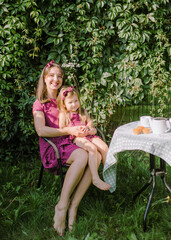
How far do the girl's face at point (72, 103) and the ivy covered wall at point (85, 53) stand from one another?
1003 millimetres

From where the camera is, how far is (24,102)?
3.86m

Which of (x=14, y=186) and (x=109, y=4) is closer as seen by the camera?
(x=14, y=186)

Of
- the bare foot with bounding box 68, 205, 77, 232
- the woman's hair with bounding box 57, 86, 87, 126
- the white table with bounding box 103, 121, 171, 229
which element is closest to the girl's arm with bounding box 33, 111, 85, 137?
the woman's hair with bounding box 57, 86, 87, 126

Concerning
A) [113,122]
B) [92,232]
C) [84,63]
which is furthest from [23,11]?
[92,232]

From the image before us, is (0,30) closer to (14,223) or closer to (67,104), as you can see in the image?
(67,104)

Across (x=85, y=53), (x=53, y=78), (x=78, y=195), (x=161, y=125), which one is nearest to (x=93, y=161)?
(x=78, y=195)

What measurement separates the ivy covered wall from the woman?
825mm

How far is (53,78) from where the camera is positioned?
2.86m

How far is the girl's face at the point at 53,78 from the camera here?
2.86 meters

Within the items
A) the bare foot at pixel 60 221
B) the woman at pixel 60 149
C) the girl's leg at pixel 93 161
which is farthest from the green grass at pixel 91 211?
the girl's leg at pixel 93 161

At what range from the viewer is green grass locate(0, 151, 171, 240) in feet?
7.63

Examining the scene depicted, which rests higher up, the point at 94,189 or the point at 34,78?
the point at 34,78

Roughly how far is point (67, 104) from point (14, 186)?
1.28 metres

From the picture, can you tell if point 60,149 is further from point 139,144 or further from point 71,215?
point 139,144
